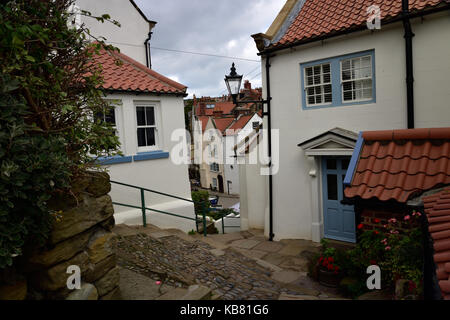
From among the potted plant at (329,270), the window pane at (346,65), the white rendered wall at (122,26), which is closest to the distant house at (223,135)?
the white rendered wall at (122,26)

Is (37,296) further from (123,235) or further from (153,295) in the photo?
(123,235)

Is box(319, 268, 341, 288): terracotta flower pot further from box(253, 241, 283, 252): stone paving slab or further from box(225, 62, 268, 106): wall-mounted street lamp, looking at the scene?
box(225, 62, 268, 106): wall-mounted street lamp

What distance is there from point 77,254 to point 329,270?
5.06 meters

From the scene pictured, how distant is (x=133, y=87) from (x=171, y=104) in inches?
52.0

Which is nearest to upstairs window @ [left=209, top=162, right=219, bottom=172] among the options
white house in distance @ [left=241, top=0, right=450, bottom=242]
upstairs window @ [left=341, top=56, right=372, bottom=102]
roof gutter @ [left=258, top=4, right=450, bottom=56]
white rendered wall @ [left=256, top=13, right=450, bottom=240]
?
white house in distance @ [left=241, top=0, right=450, bottom=242]

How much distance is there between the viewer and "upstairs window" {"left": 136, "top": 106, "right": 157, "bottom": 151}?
8.54m

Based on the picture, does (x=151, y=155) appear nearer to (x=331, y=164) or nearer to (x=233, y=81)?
(x=233, y=81)

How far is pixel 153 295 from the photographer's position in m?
3.65

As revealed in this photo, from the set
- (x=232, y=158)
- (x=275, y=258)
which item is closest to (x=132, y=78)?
(x=275, y=258)

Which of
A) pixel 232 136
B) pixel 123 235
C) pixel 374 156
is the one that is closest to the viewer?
pixel 374 156

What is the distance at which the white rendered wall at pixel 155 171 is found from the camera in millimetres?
8000

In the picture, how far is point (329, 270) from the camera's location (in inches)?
243

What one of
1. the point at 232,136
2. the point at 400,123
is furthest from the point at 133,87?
the point at 232,136

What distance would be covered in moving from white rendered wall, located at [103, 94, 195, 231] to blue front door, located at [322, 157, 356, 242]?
4254mm
